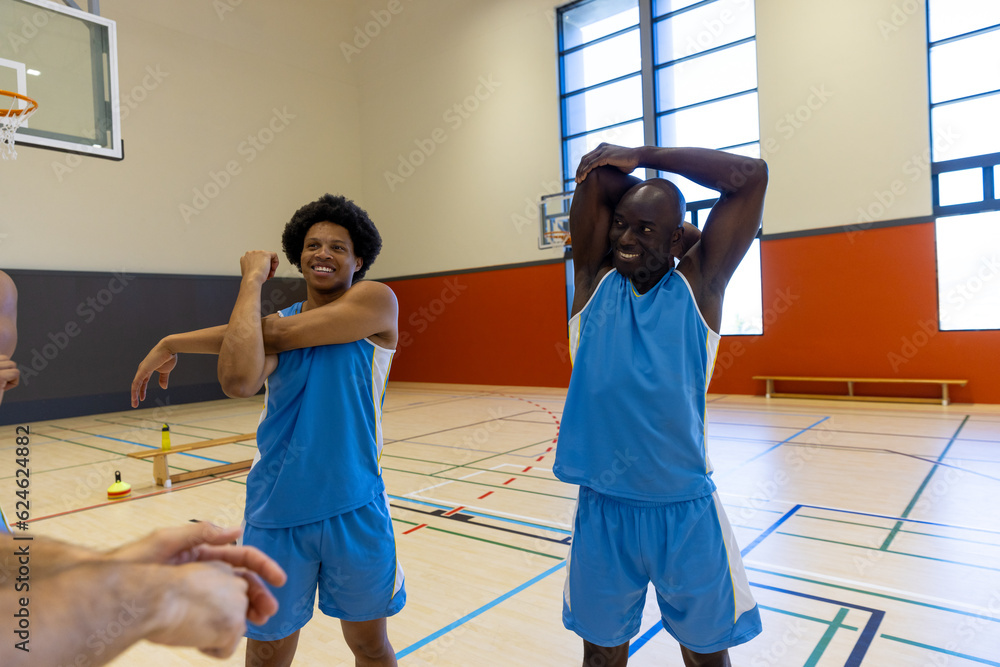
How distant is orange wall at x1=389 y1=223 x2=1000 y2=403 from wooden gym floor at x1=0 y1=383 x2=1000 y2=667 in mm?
728

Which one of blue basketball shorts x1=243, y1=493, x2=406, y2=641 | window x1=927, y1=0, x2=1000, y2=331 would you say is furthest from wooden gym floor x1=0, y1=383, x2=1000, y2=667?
window x1=927, y1=0, x2=1000, y2=331

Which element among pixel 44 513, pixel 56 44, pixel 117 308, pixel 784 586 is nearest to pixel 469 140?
pixel 117 308

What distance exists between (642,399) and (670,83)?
33.8 ft

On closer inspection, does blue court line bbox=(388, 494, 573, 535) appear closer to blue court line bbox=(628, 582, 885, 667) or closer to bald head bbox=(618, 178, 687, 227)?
blue court line bbox=(628, 582, 885, 667)

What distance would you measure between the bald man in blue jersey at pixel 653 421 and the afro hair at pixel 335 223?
2.24 ft

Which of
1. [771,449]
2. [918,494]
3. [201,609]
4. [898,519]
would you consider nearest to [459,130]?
[771,449]

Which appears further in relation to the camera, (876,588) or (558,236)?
(558,236)

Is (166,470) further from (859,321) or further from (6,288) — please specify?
(859,321)

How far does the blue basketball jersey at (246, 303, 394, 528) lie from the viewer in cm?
165

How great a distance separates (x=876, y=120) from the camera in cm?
871

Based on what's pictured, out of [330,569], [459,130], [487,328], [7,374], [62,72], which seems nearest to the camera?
[7,374]

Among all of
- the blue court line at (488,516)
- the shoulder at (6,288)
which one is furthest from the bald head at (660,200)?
the blue court line at (488,516)

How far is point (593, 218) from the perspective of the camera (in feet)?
5.71

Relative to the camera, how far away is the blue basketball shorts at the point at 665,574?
1.50m
